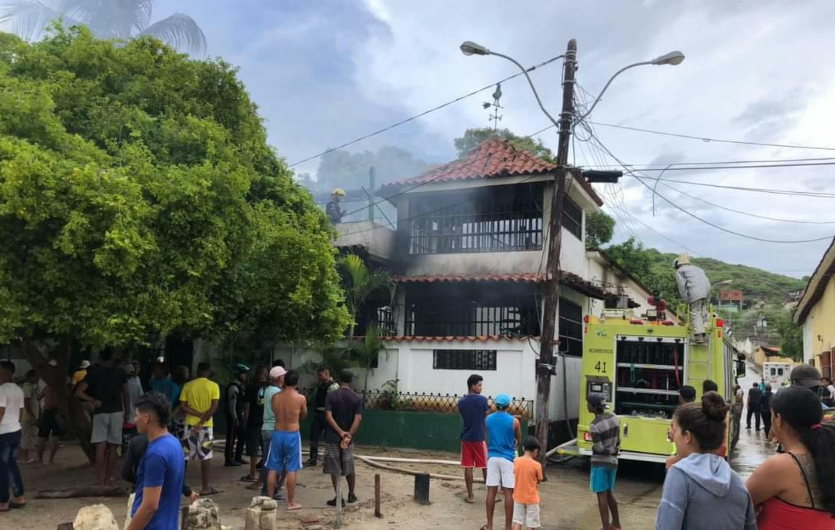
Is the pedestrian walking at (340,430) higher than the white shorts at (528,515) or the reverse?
higher

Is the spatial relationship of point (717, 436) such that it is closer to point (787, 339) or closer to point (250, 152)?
point (250, 152)

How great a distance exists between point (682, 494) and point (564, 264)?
13355mm

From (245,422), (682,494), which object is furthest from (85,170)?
(682,494)

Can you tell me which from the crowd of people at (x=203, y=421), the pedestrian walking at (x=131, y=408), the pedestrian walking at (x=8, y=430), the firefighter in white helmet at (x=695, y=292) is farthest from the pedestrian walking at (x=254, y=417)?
the firefighter in white helmet at (x=695, y=292)

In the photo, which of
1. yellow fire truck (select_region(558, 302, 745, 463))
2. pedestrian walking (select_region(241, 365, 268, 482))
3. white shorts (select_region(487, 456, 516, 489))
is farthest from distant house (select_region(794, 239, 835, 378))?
pedestrian walking (select_region(241, 365, 268, 482))

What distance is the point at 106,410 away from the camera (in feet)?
27.9

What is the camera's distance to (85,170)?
6.51 m

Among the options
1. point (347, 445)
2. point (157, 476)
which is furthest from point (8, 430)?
Result: point (157, 476)

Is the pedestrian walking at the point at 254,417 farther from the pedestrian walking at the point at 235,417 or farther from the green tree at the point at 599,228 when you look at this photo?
the green tree at the point at 599,228

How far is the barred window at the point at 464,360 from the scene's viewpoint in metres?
13.9

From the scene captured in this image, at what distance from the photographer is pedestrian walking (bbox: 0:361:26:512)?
7.23 meters

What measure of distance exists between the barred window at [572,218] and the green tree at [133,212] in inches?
327

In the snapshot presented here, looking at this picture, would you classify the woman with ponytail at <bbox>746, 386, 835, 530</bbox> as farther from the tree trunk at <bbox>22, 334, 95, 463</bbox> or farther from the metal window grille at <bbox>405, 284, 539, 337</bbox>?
the metal window grille at <bbox>405, 284, 539, 337</bbox>

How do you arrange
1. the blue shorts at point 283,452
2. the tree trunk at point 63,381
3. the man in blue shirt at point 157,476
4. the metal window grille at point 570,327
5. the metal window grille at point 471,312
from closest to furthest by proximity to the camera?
1. the man in blue shirt at point 157,476
2. the blue shorts at point 283,452
3. the tree trunk at point 63,381
4. the metal window grille at point 471,312
5. the metal window grille at point 570,327
